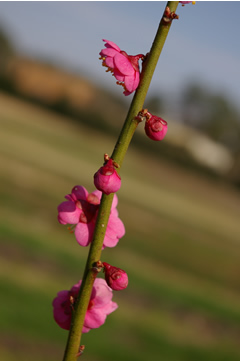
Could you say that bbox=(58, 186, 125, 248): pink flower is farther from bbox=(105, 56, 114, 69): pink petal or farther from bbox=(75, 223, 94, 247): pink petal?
bbox=(105, 56, 114, 69): pink petal

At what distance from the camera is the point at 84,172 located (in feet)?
75.9

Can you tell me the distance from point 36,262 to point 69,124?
80.8ft

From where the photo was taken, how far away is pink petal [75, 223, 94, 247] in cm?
82

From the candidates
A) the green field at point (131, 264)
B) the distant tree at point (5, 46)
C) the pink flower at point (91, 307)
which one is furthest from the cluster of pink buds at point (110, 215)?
the distant tree at point (5, 46)

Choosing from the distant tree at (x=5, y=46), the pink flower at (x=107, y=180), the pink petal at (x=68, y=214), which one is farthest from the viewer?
the distant tree at (x=5, y=46)

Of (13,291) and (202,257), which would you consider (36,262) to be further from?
(202,257)

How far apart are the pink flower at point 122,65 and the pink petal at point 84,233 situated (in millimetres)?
199

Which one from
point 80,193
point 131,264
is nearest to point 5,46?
point 131,264

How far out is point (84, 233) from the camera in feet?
2.74

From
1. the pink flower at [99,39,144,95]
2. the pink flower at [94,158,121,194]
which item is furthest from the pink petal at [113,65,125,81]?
the pink flower at [94,158,121,194]

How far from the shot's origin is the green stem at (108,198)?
744mm

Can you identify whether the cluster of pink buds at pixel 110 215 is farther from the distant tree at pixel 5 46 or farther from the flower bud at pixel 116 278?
the distant tree at pixel 5 46

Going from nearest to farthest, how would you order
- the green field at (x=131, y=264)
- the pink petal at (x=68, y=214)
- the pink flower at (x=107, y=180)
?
1. the pink flower at (x=107, y=180)
2. the pink petal at (x=68, y=214)
3. the green field at (x=131, y=264)

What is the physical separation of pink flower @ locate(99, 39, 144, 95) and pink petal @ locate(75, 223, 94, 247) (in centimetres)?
20
